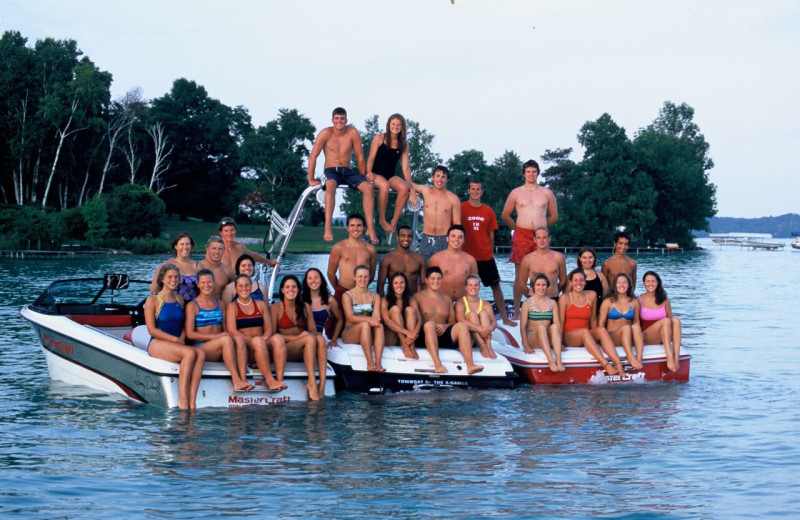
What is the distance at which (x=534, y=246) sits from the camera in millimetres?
13602

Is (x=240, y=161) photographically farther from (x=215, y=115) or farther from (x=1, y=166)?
(x=1, y=166)

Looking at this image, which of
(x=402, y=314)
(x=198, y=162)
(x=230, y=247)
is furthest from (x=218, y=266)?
(x=198, y=162)

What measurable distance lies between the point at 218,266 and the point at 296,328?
47.4 inches

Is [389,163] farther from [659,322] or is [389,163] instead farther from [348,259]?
[659,322]

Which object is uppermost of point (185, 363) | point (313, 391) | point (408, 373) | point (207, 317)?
point (207, 317)

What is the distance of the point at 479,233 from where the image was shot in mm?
13242

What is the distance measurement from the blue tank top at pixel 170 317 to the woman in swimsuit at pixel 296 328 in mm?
979

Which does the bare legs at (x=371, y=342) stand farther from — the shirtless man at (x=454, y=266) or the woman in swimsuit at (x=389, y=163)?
the woman in swimsuit at (x=389, y=163)

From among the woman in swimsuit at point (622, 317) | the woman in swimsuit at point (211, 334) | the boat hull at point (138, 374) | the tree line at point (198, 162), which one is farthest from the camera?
the tree line at point (198, 162)

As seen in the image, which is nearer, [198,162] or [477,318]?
[477,318]

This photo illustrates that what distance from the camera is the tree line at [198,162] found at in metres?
56.3

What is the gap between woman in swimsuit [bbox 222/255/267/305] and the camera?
10789 millimetres

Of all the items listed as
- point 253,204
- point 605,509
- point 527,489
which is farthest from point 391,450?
point 253,204

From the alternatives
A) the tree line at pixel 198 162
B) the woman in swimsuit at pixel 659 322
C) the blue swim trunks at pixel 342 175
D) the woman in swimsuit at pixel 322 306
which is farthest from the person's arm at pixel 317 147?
the tree line at pixel 198 162
